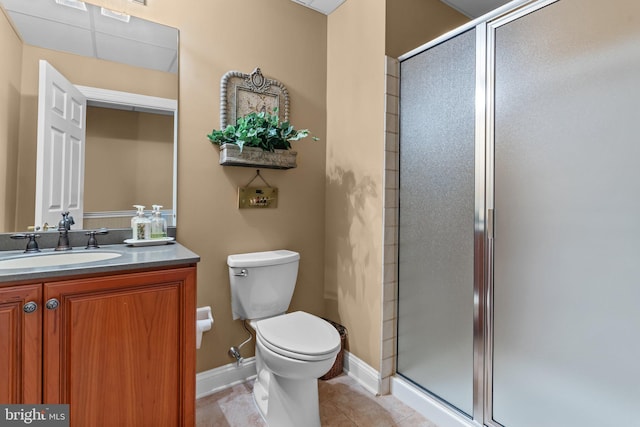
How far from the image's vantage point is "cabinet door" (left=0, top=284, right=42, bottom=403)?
0.95m

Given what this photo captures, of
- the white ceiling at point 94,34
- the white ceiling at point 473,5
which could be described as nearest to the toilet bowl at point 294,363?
the white ceiling at point 94,34

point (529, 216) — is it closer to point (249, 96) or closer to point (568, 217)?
point (568, 217)

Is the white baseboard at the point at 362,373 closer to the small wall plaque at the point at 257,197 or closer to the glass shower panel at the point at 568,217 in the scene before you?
the glass shower panel at the point at 568,217

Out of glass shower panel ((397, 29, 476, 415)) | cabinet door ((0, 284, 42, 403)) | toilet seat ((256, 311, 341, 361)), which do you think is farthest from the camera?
glass shower panel ((397, 29, 476, 415))

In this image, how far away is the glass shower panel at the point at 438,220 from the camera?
145 centimetres

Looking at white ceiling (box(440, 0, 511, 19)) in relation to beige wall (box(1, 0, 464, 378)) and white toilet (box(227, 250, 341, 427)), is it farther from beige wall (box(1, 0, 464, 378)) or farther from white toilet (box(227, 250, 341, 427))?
white toilet (box(227, 250, 341, 427))

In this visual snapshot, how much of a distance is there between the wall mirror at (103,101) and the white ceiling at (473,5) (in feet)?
5.70

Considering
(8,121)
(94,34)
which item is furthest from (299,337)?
(94,34)

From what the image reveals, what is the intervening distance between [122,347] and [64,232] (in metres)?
0.68

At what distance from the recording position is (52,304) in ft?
3.28

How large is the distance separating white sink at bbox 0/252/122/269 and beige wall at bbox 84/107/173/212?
27 cm

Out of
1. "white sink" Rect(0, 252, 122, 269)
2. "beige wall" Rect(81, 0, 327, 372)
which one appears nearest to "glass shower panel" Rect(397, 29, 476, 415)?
"beige wall" Rect(81, 0, 327, 372)

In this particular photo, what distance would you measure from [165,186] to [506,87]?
1.71m

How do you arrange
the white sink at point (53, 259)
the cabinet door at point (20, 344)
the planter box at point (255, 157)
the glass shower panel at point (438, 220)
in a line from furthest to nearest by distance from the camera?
the planter box at point (255, 157) → the glass shower panel at point (438, 220) → the white sink at point (53, 259) → the cabinet door at point (20, 344)
